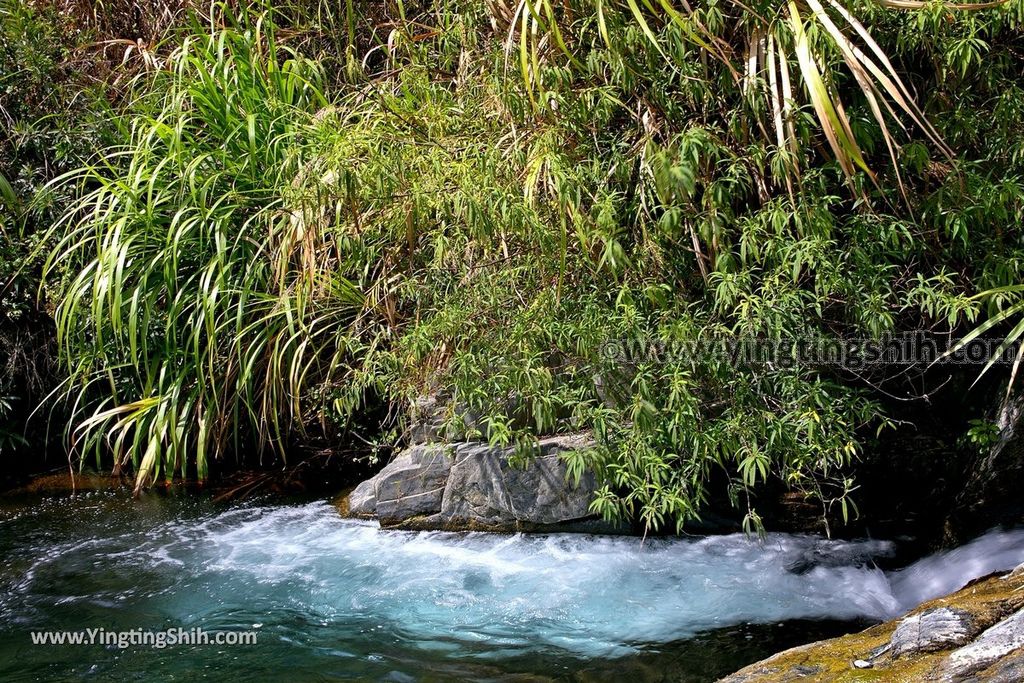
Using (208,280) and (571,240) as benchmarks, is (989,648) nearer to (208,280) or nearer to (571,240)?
(571,240)

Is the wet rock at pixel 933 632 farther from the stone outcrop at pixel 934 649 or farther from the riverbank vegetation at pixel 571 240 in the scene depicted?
the riverbank vegetation at pixel 571 240

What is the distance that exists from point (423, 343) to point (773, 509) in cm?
152

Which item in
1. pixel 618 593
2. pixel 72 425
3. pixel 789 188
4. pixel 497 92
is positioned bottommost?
pixel 618 593

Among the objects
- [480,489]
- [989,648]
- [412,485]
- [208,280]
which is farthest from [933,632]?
[208,280]

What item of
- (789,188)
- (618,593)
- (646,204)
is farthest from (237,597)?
(789,188)

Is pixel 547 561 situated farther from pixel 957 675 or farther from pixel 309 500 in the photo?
pixel 957 675

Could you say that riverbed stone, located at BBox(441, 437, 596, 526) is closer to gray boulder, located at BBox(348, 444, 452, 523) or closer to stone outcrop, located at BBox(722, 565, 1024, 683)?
gray boulder, located at BBox(348, 444, 452, 523)

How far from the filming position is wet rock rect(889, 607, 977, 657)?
7.43 ft

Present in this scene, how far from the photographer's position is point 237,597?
3.49m

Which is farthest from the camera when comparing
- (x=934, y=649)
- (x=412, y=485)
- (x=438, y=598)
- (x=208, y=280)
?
(x=208, y=280)

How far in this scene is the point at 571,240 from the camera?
11.4ft

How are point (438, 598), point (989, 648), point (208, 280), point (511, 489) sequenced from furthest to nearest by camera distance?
point (208, 280)
point (511, 489)
point (438, 598)
point (989, 648)

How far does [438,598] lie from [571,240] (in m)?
1.39

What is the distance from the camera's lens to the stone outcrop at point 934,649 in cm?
207
